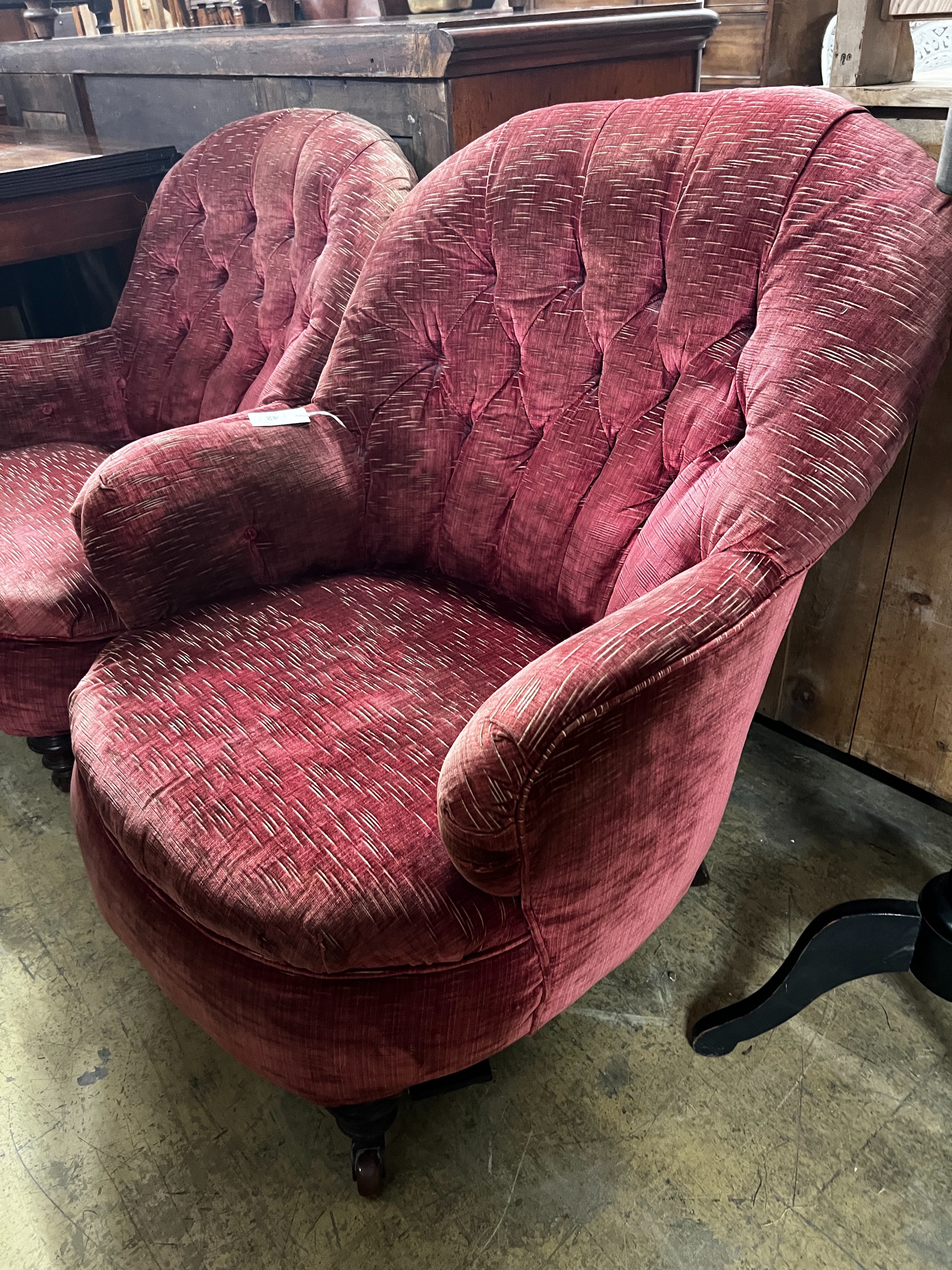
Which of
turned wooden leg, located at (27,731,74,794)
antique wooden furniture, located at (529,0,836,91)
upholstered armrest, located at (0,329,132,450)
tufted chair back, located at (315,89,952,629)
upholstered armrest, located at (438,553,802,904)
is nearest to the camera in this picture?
upholstered armrest, located at (438,553,802,904)

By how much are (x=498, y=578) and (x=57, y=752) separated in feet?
2.68

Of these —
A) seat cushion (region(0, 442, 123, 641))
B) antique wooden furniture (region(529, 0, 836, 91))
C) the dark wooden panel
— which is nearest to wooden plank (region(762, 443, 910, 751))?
seat cushion (region(0, 442, 123, 641))

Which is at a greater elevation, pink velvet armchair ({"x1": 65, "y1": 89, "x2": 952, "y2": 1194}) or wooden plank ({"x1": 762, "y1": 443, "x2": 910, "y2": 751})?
pink velvet armchair ({"x1": 65, "y1": 89, "x2": 952, "y2": 1194})

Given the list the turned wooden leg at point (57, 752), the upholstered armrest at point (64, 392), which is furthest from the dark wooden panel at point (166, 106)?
the turned wooden leg at point (57, 752)

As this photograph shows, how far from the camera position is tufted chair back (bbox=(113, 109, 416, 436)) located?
1378mm

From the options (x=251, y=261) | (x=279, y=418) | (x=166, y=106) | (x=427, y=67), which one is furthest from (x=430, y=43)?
(x=166, y=106)

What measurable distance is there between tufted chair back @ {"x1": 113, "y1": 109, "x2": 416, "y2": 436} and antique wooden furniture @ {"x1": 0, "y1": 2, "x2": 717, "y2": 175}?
3.3 inches

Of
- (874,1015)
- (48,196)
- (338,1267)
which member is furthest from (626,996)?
(48,196)

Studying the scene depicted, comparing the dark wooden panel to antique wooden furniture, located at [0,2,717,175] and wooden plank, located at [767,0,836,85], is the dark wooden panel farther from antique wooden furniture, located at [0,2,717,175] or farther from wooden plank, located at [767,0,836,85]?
wooden plank, located at [767,0,836,85]

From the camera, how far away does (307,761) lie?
0.93 m

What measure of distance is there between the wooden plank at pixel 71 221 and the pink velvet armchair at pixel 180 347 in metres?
0.26

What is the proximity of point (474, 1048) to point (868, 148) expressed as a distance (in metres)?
0.91

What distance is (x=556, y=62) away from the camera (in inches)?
56.8

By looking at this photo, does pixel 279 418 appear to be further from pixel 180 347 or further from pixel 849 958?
pixel 849 958
